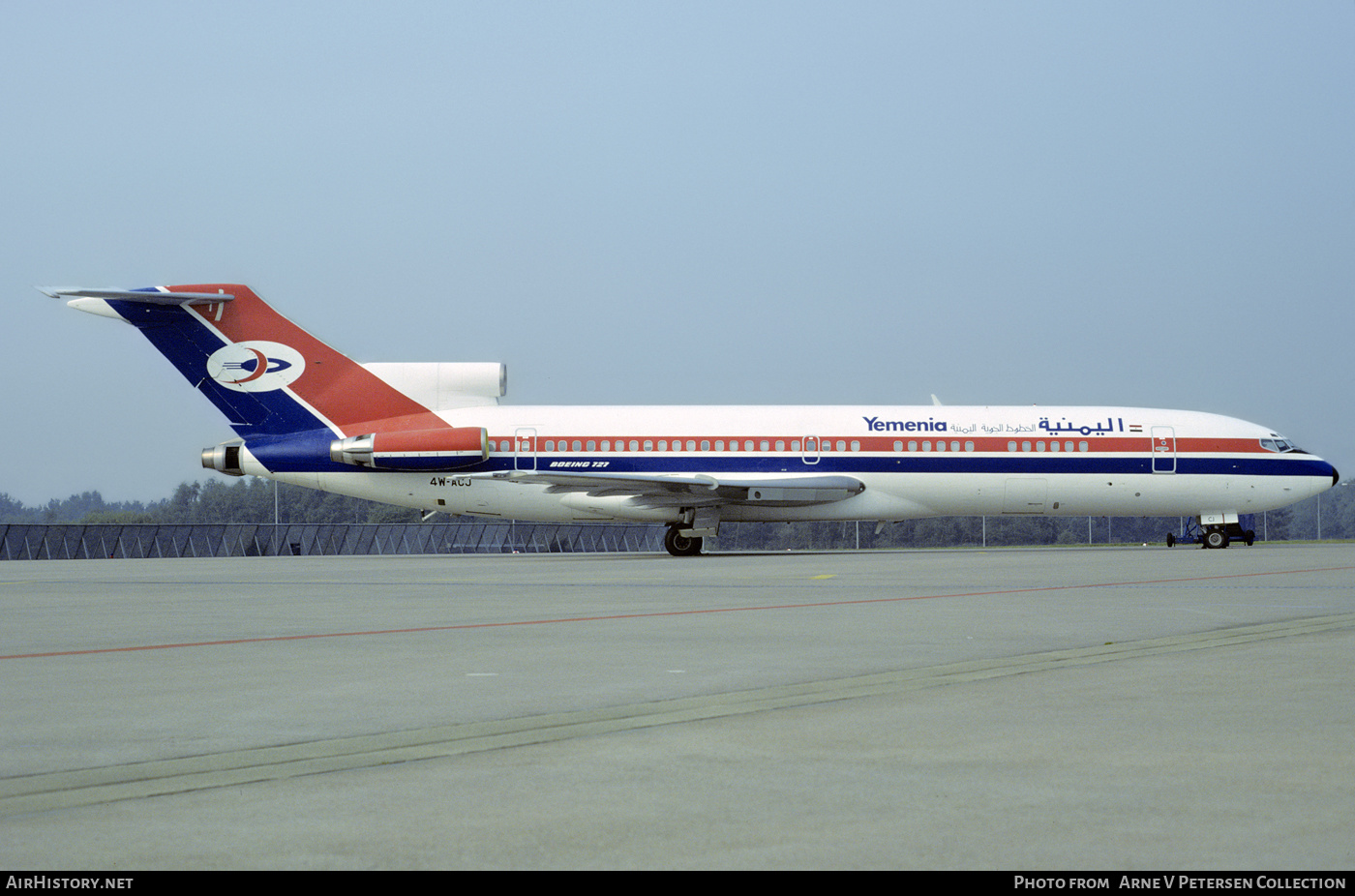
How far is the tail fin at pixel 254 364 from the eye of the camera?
33219mm

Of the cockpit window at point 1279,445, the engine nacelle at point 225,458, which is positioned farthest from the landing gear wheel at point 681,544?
the cockpit window at point 1279,445

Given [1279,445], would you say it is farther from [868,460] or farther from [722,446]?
[722,446]

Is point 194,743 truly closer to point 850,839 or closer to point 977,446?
point 850,839

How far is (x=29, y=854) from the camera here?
166 inches

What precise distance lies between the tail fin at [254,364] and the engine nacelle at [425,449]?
0.96 metres

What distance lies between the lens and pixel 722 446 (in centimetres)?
3297

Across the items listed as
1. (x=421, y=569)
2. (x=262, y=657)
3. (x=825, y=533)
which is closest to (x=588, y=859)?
(x=262, y=657)

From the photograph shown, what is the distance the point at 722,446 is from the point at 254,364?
472 inches

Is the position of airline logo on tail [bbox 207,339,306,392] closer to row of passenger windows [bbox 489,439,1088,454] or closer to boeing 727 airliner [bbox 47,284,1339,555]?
boeing 727 airliner [bbox 47,284,1339,555]

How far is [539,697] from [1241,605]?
9.64m

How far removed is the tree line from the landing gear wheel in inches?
216

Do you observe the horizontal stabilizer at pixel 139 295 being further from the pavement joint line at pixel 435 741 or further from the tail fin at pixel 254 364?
the pavement joint line at pixel 435 741

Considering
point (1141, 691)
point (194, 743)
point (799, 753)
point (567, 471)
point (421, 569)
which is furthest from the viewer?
point (567, 471)

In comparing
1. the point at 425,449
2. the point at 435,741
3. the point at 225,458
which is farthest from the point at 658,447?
the point at 435,741
